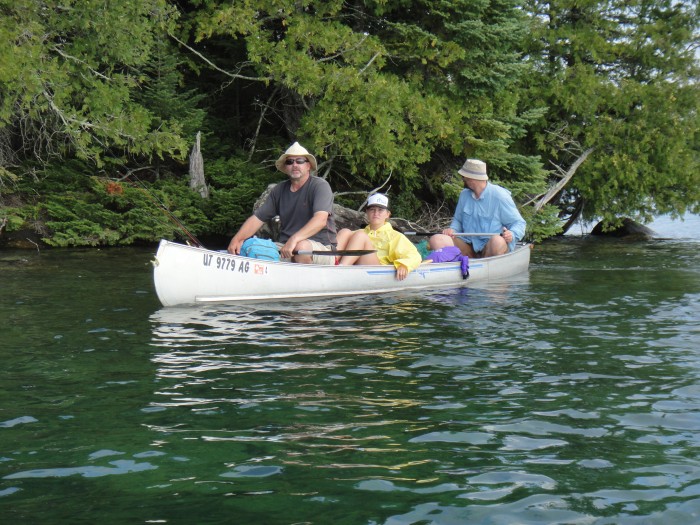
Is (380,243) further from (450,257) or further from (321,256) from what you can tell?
(450,257)

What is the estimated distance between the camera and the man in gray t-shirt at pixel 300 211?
35.0ft

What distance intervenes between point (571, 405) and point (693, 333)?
11.1ft

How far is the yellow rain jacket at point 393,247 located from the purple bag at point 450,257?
3.03 feet

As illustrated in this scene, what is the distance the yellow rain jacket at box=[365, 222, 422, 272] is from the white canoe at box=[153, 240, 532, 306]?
0.23 metres

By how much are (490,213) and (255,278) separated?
4313mm

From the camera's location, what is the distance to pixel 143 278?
1345 cm

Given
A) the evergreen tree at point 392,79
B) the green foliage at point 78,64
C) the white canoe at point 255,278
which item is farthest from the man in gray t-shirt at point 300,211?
the evergreen tree at point 392,79

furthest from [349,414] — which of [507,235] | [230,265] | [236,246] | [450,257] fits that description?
[507,235]

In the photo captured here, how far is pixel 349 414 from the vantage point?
18.1 ft

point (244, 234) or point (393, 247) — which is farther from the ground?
point (244, 234)

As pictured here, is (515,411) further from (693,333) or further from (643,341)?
(693,333)

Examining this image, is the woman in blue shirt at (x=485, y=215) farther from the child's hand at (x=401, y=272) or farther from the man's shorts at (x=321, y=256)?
the man's shorts at (x=321, y=256)

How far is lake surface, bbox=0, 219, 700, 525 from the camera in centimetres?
407

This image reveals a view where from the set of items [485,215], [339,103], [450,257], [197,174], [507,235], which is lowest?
[450,257]
